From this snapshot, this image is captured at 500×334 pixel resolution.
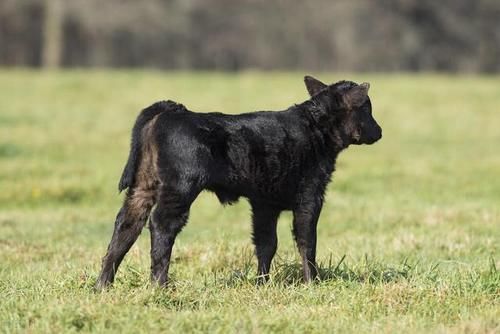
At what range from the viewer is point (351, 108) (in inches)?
286

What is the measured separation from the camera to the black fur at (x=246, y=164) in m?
6.28

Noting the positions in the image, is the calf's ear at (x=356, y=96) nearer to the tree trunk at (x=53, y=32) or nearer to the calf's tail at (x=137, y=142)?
the calf's tail at (x=137, y=142)

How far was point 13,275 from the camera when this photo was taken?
730 centimetres

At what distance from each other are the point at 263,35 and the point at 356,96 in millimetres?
44362

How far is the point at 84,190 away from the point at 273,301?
8745mm

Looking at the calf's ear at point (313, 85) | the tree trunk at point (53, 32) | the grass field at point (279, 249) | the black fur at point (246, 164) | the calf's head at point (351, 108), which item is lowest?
the grass field at point (279, 249)

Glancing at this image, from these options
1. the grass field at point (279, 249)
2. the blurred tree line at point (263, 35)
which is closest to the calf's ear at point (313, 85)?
the grass field at point (279, 249)

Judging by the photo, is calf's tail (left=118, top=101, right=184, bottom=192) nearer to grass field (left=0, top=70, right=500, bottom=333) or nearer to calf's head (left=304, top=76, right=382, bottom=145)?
grass field (left=0, top=70, right=500, bottom=333)

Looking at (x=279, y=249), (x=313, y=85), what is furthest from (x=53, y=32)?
(x=313, y=85)

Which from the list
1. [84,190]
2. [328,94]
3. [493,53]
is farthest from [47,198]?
[493,53]

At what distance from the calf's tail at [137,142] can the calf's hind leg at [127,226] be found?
11cm

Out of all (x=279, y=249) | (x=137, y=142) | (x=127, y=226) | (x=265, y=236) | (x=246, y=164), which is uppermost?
(x=137, y=142)

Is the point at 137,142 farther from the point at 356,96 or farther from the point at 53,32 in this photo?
the point at 53,32

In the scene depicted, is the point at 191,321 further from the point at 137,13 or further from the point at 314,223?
the point at 137,13
